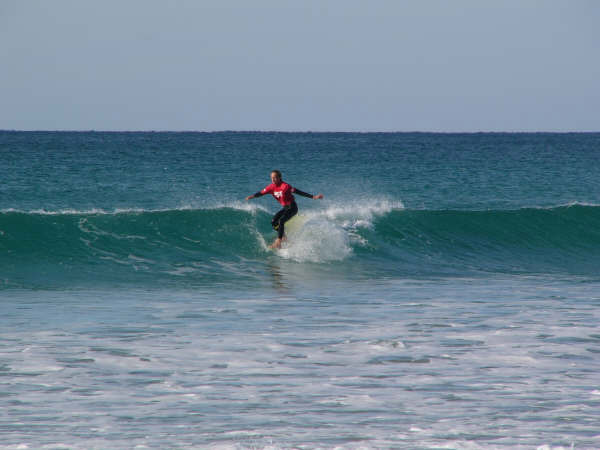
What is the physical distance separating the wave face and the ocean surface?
71 millimetres

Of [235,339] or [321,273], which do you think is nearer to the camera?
[235,339]

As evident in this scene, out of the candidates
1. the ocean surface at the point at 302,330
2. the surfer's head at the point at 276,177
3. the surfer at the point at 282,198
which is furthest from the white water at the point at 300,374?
the surfer at the point at 282,198

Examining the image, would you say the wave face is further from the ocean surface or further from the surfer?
the surfer

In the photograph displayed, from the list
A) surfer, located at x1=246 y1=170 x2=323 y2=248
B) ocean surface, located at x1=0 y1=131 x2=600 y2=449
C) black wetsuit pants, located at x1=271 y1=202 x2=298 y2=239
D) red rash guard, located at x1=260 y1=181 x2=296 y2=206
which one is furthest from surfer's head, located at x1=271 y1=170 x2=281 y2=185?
ocean surface, located at x1=0 y1=131 x2=600 y2=449

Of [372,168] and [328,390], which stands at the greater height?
[372,168]

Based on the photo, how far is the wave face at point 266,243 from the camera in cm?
1527

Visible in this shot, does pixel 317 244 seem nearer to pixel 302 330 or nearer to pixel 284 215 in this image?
pixel 284 215

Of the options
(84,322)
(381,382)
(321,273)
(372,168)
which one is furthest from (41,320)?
(372,168)

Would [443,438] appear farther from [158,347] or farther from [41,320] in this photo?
[41,320]

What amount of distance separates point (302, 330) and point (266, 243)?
30.7 ft

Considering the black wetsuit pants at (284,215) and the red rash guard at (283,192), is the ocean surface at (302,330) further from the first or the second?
the red rash guard at (283,192)

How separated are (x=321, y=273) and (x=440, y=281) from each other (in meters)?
2.25

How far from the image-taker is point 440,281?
14164mm

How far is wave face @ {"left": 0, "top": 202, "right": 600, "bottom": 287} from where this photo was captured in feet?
50.1
